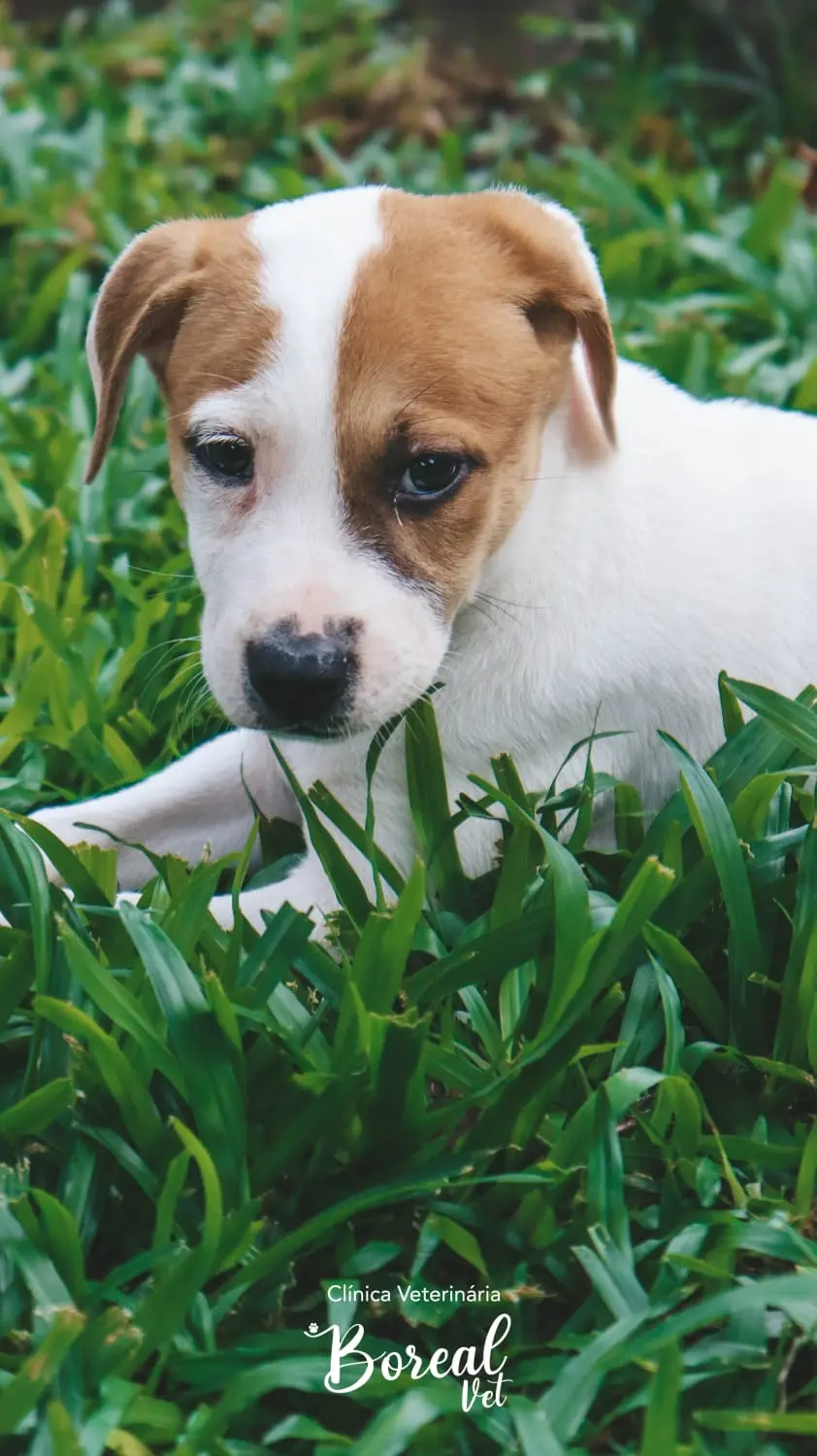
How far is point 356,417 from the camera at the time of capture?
310 cm

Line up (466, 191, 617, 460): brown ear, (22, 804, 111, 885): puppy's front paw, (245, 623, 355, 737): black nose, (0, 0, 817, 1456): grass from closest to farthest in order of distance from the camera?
1. (0, 0, 817, 1456): grass
2. (245, 623, 355, 737): black nose
3. (466, 191, 617, 460): brown ear
4. (22, 804, 111, 885): puppy's front paw

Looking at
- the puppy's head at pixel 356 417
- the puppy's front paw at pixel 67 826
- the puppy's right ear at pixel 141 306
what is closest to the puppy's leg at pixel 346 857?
the puppy's head at pixel 356 417

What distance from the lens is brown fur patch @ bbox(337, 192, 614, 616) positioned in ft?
10.2

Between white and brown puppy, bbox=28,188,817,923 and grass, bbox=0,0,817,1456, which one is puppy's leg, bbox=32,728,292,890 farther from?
A: grass, bbox=0,0,817,1456

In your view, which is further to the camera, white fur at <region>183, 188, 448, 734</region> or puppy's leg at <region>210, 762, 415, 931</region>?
puppy's leg at <region>210, 762, 415, 931</region>

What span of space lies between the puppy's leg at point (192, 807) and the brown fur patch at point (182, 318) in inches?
30.2

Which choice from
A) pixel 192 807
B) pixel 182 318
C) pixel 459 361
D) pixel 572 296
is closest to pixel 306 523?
pixel 459 361

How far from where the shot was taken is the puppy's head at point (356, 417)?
3102 millimetres

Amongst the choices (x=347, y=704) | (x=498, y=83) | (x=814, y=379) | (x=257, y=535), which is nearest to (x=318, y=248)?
(x=257, y=535)

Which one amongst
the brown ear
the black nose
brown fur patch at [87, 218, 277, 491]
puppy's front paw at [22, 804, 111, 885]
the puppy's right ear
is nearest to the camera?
the black nose

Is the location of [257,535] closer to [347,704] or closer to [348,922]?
[347,704]

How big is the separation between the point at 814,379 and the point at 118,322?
2969 mm

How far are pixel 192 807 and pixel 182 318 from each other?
1.25 meters

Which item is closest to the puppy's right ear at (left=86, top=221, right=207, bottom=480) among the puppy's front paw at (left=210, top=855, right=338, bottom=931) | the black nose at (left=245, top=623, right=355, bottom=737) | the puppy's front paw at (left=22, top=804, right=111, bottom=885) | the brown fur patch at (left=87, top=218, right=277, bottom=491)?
the brown fur patch at (left=87, top=218, right=277, bottom=491)
